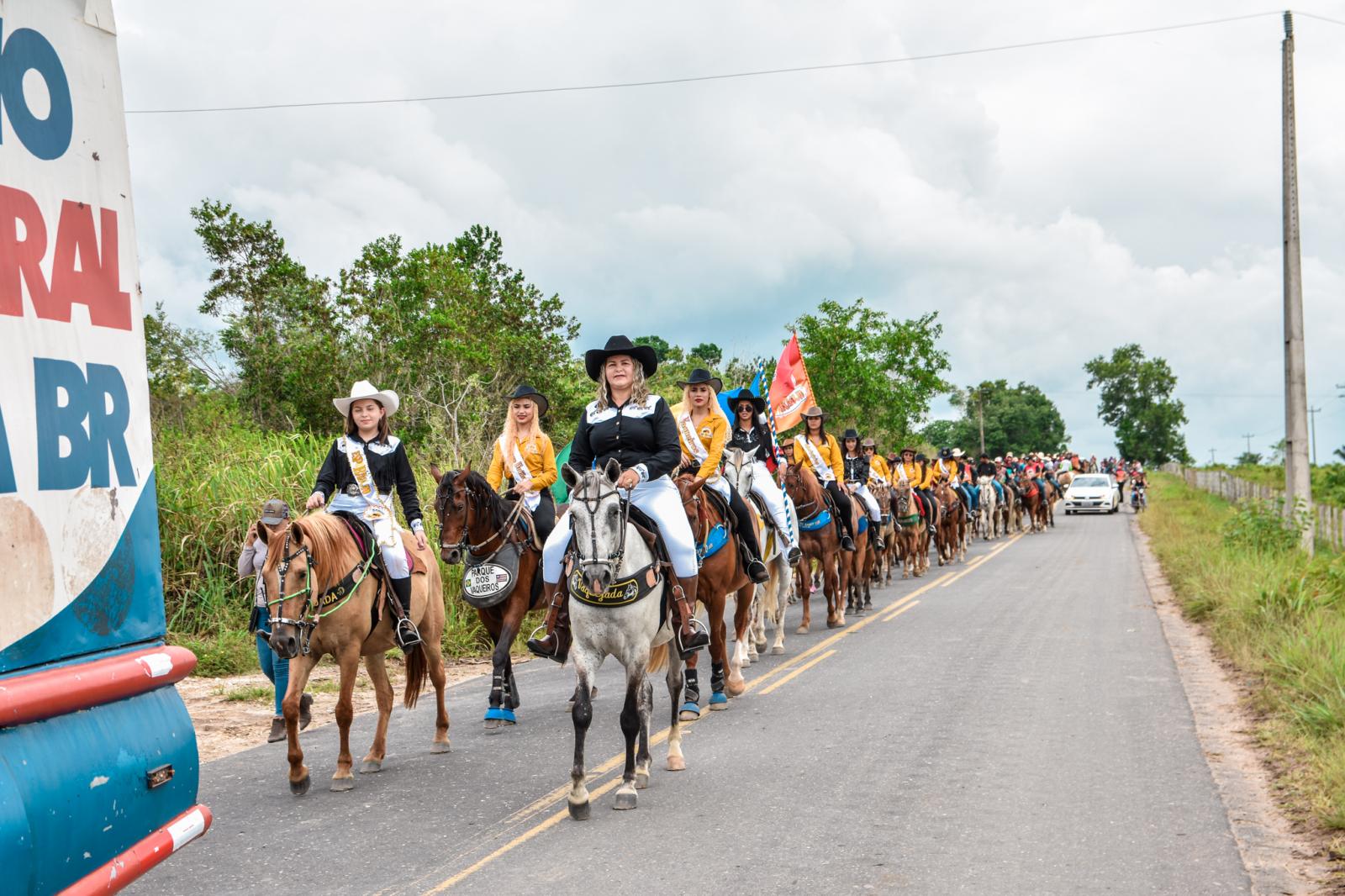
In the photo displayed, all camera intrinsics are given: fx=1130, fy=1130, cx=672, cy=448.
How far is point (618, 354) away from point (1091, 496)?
146ft

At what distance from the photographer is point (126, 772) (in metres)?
3.58

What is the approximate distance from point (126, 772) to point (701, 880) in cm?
291

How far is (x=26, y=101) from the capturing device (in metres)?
3.39

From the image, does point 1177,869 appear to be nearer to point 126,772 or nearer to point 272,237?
point 126,772

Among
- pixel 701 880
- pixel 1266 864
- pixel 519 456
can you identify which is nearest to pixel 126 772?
pixel 701 880

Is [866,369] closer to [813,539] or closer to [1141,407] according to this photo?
[813,539]

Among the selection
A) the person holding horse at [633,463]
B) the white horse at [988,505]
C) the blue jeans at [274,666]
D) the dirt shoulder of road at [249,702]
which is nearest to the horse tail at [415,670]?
the blue jeans at [274,666]

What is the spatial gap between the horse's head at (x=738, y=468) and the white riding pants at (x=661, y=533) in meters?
3.67

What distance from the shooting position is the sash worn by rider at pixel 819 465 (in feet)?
51.2

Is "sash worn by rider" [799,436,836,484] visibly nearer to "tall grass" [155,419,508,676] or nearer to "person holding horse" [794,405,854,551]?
"person holding horse" [794,405,854,551]

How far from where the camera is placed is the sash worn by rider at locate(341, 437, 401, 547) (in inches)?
314

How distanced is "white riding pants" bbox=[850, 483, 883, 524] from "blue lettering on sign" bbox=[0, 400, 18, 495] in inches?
593

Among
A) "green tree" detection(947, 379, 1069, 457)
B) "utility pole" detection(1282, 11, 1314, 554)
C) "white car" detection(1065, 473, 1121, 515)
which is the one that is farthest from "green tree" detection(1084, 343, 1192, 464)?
"utility pole" detection(1282, 11, 1314, 554)

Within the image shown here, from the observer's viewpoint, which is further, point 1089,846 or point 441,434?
point 441,434
